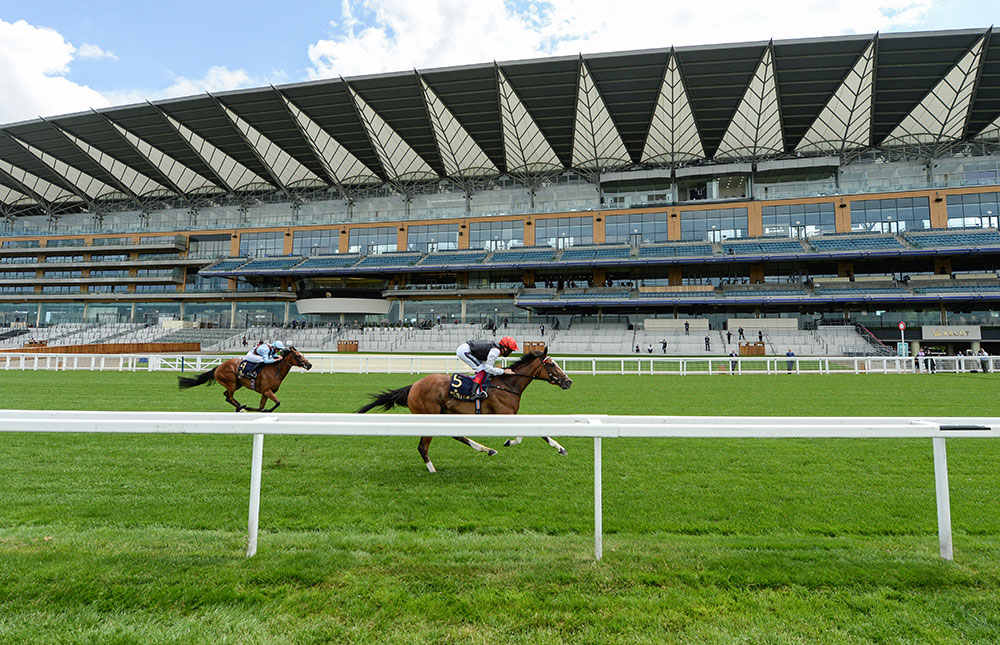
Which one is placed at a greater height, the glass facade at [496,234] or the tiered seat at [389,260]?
the glass facade at [496,234]

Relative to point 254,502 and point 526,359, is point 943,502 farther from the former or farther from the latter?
point 254,502

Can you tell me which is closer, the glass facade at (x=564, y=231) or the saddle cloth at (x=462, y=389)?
the saddle cloth at (x=462, y=389)

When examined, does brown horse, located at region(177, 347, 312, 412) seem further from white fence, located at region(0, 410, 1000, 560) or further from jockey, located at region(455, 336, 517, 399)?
white fence, located at region(0, 410, 1000, 560)

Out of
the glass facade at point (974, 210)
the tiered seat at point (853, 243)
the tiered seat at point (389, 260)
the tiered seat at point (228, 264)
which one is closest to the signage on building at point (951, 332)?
the tiered seat at point (853, 243)

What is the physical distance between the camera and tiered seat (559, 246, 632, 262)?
45.5 m

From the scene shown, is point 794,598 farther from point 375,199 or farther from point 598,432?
point 375,199

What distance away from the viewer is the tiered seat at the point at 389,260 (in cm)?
5069

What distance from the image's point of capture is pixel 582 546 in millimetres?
3418

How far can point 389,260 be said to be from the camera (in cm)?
5147

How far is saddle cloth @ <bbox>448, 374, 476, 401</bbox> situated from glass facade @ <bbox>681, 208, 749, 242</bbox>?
45.5m

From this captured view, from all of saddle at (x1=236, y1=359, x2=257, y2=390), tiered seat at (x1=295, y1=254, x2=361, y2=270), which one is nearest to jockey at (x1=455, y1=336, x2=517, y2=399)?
saddle at (x1=236, y1=359, x2=257, y2=390)

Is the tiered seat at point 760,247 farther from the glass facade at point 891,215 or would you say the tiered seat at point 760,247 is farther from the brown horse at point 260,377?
the brown horse at point 260,377

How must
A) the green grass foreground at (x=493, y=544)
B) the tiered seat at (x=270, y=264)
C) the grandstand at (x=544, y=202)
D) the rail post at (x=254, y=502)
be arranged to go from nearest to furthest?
the green grass foreground at (x=493, y=544) → the rail post at (x=254, y=502) → the grandstand at (x=544, y=202) → the tiered seat at (x=270, y=264)

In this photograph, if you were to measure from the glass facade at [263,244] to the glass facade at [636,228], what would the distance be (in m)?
37.4
